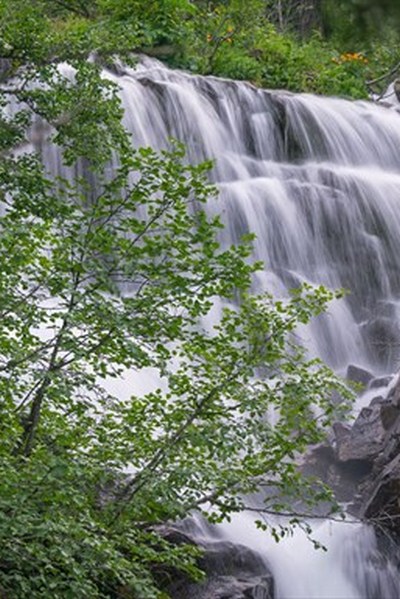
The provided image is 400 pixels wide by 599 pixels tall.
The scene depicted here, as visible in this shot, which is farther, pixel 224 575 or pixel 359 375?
pixel 359 375

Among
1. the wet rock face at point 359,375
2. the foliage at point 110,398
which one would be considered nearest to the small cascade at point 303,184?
the wet rock face at point 359,375

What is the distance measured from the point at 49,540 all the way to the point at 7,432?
2.06 ft

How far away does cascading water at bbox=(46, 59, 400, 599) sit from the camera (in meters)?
13.7

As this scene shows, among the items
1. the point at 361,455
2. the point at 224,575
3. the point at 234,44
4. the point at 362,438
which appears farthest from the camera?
the point at 234,44

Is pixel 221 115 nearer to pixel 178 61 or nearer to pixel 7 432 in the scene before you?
pixel 178 61

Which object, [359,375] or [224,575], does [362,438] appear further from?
[224,575]

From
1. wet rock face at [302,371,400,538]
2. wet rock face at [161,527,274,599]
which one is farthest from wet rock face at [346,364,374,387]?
wet rock face at [161,527,274,599]

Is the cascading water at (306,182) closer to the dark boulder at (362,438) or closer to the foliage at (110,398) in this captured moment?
the dark boulder at (362,438)

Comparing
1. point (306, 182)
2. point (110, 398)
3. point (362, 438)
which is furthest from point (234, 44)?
point (110, 398)

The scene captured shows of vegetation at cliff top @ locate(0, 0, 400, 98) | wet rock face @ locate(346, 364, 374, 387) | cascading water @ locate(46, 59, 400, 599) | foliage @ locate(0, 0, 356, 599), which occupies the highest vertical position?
vegetation at cliff top @ locate(0, 0, 400, 98)

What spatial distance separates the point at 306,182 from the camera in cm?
1549

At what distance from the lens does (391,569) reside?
8609mm

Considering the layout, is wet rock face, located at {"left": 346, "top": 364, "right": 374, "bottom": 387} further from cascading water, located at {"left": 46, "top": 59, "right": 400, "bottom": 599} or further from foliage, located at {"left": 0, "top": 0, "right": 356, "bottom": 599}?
foliage, located at {"left": 0, "top": 0, "right": 356, "bottom": 599}

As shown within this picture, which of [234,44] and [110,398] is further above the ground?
[234,44]
